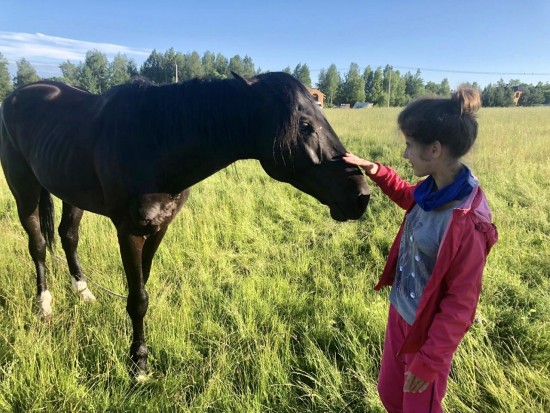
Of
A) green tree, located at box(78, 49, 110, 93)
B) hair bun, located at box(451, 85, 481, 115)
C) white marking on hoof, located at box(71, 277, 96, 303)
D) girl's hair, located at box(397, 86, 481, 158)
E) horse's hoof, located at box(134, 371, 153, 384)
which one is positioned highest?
green tree, located at box(78, 49, 110, 93)

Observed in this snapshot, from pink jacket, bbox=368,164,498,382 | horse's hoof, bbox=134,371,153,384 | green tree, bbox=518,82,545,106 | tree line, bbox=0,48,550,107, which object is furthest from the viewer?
green tree, bbox=518,82,545,106

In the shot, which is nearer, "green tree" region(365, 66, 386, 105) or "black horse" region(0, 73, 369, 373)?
"black horse" region(0, 73, 369, 373)

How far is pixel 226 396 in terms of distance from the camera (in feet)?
6.48

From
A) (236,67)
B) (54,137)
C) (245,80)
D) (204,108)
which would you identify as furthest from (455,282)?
(236,67)

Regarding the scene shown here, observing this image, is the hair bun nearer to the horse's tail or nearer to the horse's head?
the horse's head

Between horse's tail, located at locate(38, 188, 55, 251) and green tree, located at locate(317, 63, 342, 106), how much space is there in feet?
282

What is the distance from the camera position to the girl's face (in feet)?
4.72

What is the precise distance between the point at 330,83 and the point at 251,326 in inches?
3579

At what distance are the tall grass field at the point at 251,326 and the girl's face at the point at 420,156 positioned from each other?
0.57ft

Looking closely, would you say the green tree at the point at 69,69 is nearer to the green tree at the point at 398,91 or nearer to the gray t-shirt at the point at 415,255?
the green tree at the point at 398,91

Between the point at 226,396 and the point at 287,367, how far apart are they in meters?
0.44

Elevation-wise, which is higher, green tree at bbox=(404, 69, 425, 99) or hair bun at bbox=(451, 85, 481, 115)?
green tree at bbox=(404, 69, 425, 99)

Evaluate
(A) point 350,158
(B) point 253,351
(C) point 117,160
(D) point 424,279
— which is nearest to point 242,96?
(A) point 350,158

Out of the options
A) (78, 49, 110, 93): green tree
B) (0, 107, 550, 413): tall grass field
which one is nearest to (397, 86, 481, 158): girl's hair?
(0, 107, 550, 413): tall grass field
